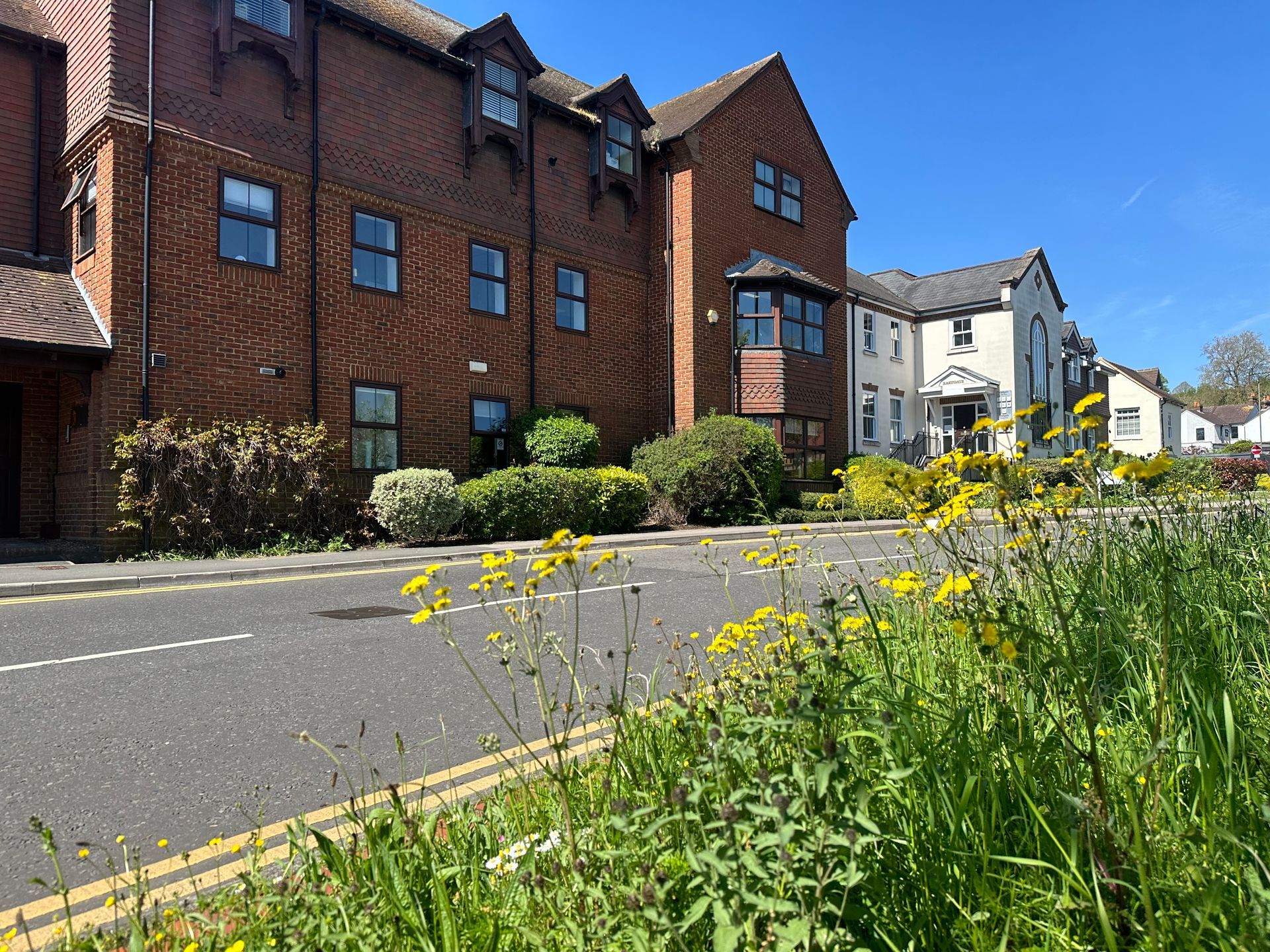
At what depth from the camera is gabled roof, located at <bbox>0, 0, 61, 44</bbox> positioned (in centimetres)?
1348

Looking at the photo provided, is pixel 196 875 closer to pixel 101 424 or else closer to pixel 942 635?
pixel 942 635

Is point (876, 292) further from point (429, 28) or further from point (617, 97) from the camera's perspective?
point (429, 28)

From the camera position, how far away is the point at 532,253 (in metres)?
18.0

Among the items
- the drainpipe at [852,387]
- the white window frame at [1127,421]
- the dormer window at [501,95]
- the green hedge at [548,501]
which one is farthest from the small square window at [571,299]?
the white window frame at [1127,421]

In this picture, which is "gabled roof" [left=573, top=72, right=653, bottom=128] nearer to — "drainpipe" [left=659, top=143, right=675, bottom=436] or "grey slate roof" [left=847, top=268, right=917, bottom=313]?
"drainpipe" [left=659, top=143, right=675, bottom=436]

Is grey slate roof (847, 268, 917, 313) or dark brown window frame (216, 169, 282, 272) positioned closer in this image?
dark brown window frame (216, 169, 282, 272)

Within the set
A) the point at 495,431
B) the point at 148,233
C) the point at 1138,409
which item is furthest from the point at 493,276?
the point at 1138,409

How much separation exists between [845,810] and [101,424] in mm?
13351

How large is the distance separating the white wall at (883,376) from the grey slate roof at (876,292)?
0.44 m

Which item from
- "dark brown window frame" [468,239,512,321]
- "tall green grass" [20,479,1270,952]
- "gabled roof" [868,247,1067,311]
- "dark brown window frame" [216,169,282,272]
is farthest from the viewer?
"gabled roof" [868,247,1067,311]

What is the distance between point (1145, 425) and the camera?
56.1m

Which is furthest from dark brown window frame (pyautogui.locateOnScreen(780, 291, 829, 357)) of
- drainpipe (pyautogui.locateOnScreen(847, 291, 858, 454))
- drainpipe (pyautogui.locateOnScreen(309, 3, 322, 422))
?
drainpipe (pyautogui.locateOnScreen(309, 3, 322, 422))

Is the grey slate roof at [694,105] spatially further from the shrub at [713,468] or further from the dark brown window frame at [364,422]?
the dark brown window frame at [364,422]

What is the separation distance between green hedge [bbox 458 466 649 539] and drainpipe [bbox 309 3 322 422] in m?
3.21
